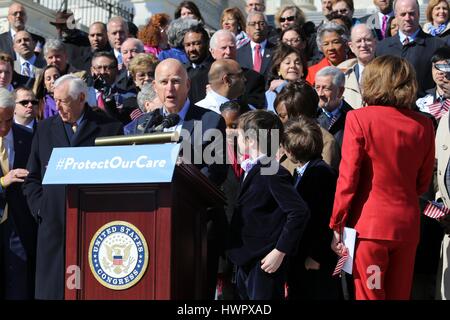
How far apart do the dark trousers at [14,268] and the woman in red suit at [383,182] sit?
2923mm

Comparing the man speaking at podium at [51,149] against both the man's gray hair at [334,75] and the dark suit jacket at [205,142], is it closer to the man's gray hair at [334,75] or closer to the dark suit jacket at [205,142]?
the dark suit jacket at [205,142]

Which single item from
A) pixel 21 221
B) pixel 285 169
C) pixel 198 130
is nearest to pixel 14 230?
pixel 21 221

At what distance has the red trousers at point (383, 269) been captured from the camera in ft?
19.1

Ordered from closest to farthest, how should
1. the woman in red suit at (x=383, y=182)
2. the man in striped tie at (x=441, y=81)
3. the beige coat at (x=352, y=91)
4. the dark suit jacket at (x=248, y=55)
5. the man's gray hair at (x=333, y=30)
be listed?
the woman in red suit at (x=383, y=182) < the man in striped tie at (x=441, y=81) < the beige coat at (x=352, y=91) < the man's gray hair at (x=333, y=30) < the dark suit jacket at (x=248, y=55)

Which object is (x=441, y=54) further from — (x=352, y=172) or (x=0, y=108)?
(x=0, y=108)

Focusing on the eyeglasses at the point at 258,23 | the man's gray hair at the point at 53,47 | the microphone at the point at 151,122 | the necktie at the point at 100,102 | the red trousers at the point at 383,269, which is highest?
the eyeglasses at the point at 258,23

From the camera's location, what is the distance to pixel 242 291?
6383mm

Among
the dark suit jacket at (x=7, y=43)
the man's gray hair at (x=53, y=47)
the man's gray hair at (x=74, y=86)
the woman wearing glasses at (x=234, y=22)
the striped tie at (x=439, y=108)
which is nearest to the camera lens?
the man's gray hair at (x=74, y=86)

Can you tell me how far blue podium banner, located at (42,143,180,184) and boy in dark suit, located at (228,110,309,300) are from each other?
3.49 ft

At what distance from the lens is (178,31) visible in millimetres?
11406

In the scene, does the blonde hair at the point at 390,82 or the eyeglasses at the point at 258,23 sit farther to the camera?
the eyeglasses at the point at 258,23

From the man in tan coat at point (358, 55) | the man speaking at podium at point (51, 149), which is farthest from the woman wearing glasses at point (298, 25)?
the man speaking at podium at point (51, 149)

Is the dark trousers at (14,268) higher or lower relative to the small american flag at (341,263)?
lower

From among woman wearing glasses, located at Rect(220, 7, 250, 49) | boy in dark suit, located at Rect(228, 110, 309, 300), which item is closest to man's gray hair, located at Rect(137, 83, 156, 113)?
boy in dark suit, located at Rect(228, 110, 309, 300)
